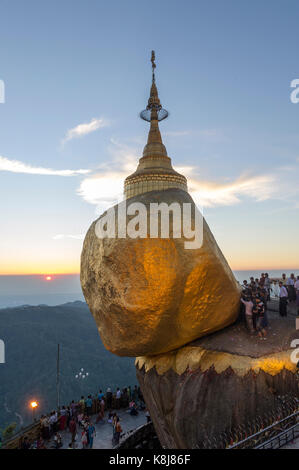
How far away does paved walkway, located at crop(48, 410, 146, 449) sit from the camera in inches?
473

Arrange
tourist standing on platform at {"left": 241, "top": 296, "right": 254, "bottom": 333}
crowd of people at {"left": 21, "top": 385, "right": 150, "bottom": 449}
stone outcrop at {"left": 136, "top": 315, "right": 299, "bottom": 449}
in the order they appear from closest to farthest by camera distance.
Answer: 1. stone outcrop at {"left": 136, "top": 315, "right": 299, "bottom": 449}
2. tourist standing on platform at {"left": 241, "top": 296, "right": 254, "bottom": 333}
3. crowd of people at {"left": 21, "top": 385, "right": 150, "bottom": 449}

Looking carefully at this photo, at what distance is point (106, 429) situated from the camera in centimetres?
1334

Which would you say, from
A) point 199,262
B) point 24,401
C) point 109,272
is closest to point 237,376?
point 199,262

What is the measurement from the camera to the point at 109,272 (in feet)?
26.5

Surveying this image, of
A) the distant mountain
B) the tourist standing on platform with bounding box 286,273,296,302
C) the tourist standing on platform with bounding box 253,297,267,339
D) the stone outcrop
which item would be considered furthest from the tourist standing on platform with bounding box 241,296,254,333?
the distant mountain

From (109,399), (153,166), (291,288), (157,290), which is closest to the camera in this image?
(157,290)

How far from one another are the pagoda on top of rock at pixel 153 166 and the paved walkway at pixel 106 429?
10.7m

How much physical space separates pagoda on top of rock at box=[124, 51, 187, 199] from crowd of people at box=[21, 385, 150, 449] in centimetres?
1016

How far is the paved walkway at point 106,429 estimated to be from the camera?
12.0 m

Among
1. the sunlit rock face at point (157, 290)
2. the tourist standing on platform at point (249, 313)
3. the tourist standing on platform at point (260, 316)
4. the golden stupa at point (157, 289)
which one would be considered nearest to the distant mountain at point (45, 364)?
the golden stupa at point (157, 289)

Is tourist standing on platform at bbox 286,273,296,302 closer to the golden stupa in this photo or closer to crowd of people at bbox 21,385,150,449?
the golden stupa

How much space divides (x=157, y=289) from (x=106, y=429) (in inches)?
393

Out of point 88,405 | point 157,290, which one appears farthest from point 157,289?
point 88,405

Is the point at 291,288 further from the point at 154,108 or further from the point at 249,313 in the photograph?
the point at 154,108
